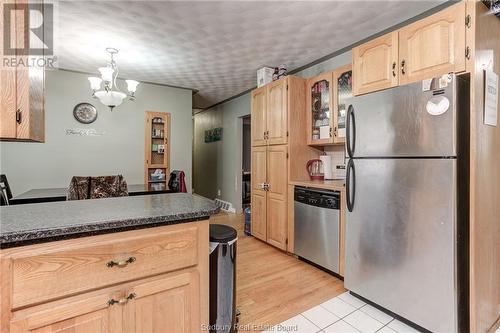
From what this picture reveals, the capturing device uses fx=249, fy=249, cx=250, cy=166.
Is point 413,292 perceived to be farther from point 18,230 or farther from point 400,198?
point 18,230

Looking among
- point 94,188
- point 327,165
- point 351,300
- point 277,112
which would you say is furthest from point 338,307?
point 94,188

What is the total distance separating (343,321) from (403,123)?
1492mm

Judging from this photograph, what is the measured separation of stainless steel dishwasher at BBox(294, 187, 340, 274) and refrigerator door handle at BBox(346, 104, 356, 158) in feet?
1.61

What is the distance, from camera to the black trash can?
4.68 ft

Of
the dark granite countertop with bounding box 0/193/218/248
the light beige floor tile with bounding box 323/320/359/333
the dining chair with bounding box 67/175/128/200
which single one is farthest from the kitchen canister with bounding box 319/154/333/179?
the dining chair with bounding box 67/175/128/200

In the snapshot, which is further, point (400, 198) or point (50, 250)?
point (400, 198)

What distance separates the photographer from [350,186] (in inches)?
82.6

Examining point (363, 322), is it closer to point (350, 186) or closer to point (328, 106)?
point (350, 186)

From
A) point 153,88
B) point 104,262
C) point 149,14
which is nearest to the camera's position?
point 104,262

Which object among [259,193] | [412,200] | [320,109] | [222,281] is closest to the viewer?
[222,281]

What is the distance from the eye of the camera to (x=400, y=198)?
1.76 m

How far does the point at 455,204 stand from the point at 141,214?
69.7 inches

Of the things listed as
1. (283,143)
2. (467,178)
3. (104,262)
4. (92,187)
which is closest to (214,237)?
(104,262)

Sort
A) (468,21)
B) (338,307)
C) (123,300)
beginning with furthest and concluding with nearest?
(338,307), (468,21), (123,300)
